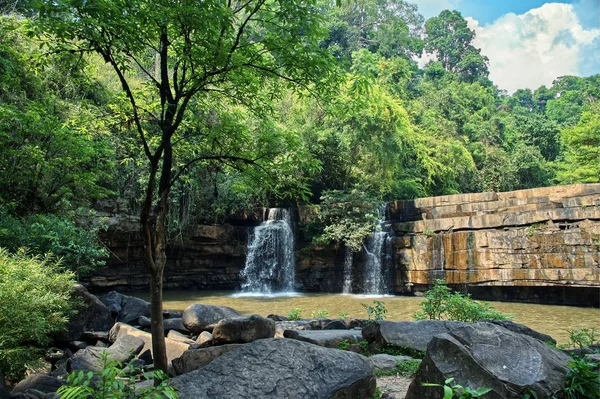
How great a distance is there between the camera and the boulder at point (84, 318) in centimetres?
679

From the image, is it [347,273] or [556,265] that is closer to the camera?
[556,265]

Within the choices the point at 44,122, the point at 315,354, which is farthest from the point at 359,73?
the point at 44,122

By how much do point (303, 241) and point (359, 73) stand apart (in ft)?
51.0

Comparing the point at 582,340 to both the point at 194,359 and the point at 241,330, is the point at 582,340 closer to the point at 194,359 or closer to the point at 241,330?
the point at 241,330

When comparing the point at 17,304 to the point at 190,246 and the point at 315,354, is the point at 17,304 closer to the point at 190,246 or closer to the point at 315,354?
the point at 315,354

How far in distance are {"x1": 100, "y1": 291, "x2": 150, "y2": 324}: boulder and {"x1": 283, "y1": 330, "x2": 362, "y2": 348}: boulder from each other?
3.79m

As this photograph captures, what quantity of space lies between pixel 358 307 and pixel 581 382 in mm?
10637

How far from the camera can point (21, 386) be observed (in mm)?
4129

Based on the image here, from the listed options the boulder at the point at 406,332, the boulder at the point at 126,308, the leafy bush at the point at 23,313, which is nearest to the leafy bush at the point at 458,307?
the boulder at the point at 406,332

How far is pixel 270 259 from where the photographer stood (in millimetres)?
18797

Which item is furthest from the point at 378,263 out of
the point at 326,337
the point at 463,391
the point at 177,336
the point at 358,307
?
the point at 463,391

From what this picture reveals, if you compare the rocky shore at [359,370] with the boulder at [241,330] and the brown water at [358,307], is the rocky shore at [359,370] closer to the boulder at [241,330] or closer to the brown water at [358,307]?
the boulder at [241,330]

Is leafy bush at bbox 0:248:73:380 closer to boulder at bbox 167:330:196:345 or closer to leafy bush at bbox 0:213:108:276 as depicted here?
boulder at bbox 167:330:196:345

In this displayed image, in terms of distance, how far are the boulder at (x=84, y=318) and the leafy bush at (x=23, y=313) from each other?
789 millimetres
